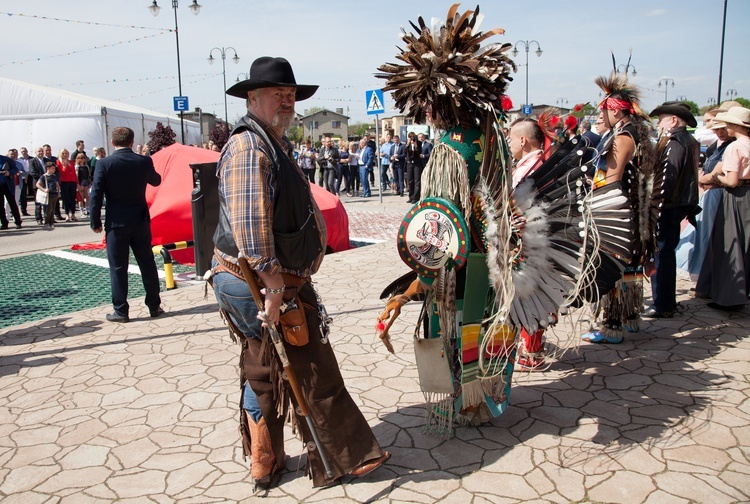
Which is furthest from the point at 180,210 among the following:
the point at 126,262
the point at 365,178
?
the point at 365,178

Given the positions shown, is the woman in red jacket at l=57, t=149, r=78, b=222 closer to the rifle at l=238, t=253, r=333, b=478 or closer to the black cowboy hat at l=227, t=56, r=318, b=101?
the black cowboy hat at l=227, t=56, r=318, b=101

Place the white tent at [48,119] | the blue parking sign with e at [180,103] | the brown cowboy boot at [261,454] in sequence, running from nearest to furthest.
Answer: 1. the brown cowboy boot at [261,454]
2. the blue parking sign with e at [180,103]
3. the white tent at [48,119]

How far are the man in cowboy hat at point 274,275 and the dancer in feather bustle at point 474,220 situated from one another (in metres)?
0.45

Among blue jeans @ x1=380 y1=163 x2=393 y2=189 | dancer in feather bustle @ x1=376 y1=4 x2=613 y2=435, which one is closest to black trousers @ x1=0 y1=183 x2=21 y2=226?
blue jeans @ x1=380 y1=163 x2=393 y2=189

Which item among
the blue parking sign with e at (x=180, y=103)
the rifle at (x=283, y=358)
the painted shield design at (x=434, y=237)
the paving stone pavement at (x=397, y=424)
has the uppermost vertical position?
the blue parking sign with e at (x=180, y=103)

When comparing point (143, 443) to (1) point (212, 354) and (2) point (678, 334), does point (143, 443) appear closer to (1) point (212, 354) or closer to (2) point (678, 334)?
(1) point (212, 354)

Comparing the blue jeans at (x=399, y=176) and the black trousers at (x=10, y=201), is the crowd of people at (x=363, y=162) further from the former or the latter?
the black trousers at (x=10, y=201)

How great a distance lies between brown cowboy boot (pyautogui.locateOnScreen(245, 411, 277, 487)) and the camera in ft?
8.93

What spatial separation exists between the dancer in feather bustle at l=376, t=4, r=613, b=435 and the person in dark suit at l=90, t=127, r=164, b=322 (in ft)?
11.5

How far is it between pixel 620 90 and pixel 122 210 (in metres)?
4.58

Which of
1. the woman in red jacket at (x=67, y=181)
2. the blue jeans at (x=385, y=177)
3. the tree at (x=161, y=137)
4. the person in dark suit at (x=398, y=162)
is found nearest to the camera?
the woman in red jacket at (x=67, y=181)

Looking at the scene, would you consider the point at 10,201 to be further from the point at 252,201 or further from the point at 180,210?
the point at 252,201

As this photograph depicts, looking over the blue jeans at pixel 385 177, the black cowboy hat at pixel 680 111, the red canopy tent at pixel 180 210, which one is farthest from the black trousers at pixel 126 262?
the blue jeans at pixel 385 177

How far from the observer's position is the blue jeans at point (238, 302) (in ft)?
8.25
